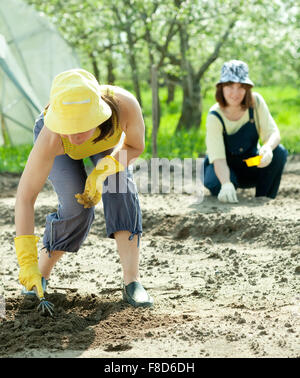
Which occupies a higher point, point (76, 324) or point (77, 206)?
point (77, 206)

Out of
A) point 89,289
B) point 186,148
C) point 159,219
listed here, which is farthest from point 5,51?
point 89,289

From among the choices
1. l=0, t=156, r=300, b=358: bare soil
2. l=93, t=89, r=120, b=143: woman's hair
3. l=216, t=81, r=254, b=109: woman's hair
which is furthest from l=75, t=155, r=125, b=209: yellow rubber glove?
l=216, t=81, r=254, b=109: woman's hair

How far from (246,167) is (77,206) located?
278 cm

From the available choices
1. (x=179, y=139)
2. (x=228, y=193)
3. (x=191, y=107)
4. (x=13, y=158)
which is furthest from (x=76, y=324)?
(x=191, y=107)

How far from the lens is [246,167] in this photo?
17.9ft

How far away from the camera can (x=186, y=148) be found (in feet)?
27.3

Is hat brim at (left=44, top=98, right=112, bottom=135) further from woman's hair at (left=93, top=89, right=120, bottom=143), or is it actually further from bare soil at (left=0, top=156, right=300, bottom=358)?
bare soil at (left=0, top=156, right=300, bottom=358)

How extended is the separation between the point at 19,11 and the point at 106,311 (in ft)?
24.2

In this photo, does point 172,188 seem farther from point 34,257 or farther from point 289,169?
point 34,257

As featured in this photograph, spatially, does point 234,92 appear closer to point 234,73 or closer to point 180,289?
point 234,73

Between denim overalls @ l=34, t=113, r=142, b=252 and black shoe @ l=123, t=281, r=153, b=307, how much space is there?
0.26 m

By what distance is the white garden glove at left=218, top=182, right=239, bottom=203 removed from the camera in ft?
→ 16.9

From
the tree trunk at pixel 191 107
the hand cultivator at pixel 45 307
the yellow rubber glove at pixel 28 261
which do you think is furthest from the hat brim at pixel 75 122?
the tree trunk at pixel 191 107

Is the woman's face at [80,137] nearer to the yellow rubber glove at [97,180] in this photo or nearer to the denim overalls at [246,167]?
the yellow rubber glove at [97,180]
